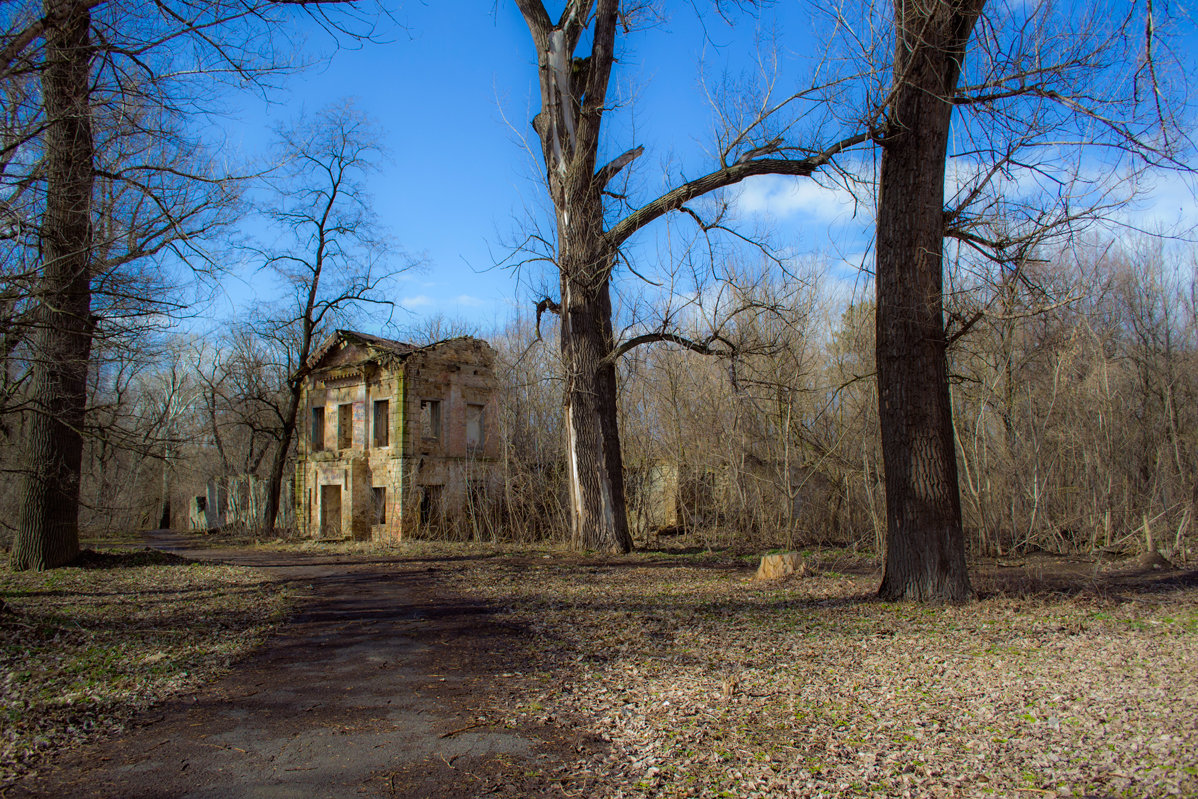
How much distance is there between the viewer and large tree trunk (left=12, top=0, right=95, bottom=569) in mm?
5914

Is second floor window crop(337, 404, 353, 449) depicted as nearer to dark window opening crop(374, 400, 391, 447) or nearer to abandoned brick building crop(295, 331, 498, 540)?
abandoned brick building crop(295, 331, 498, 540)

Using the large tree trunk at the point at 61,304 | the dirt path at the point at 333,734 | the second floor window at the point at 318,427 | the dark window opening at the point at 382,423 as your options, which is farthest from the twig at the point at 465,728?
the second floor window at the point at 318,427

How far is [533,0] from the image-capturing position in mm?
13688

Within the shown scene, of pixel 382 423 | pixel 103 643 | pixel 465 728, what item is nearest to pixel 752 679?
pixel 465 728

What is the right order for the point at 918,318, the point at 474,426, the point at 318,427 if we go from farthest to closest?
the point at 318,427, the point at 474,426, the point at 918,318

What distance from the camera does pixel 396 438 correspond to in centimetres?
2139

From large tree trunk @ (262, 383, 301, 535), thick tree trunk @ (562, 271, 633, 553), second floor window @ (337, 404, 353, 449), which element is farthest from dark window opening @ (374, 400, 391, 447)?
thick tree trunk @ (562, 271, 633, 553)

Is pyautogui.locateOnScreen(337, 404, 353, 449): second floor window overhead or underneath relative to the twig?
overhead

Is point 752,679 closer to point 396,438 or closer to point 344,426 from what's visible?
point 396,438

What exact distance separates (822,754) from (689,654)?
6.76ft

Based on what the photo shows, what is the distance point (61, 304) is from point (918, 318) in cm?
915

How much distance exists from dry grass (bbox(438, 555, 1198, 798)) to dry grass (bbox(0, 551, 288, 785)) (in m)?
2.49

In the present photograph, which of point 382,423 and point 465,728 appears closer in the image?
point 465,728

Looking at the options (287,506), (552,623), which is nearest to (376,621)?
(552,623)
